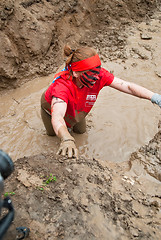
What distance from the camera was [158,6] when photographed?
593 cm

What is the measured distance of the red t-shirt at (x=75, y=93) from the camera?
7.41ft

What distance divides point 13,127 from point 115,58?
9.50 ft

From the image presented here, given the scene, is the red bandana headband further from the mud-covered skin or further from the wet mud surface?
the mud-covered skin

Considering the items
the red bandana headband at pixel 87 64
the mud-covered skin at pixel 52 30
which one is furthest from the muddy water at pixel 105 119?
the red bandana headband at pixel 87 64

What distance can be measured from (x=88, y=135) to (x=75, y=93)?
1.16 m

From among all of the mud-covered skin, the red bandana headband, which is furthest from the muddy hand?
the mud-covered skin

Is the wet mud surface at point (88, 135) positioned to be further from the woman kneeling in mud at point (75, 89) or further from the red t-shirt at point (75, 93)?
the red t-shirt at point (75, 93)

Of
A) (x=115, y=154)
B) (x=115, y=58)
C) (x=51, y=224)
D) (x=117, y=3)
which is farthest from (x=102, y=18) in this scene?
(x=51, y=224)

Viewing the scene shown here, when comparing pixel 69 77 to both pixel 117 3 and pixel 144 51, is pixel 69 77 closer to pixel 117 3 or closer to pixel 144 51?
pixel 144 51

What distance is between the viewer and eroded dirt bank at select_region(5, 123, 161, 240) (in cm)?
133

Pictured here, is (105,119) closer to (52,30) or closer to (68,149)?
(68,149)

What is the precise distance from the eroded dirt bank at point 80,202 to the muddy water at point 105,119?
114cm

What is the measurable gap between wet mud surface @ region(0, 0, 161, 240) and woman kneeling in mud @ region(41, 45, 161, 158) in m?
0.27

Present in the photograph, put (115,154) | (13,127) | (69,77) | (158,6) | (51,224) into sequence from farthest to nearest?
1. (158,6)
2. (13,127)
3. (115,154)
4. (69,77)
5. (51,224)
